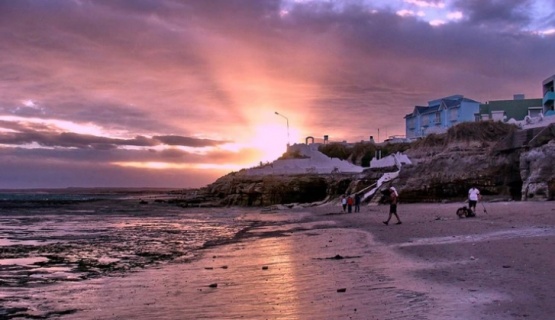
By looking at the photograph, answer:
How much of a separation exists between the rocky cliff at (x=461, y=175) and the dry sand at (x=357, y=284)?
2041cm

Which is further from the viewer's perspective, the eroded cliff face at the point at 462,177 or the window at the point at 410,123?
the window at the point at 410,123

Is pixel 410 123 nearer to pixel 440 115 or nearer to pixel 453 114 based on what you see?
pixel 440 115

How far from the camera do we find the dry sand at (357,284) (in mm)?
7461

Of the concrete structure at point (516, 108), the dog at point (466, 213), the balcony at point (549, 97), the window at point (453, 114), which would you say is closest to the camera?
the dog at point (466, 213)

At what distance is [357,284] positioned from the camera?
941cm

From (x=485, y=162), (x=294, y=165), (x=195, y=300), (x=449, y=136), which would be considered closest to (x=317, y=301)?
(x=195, y=300)

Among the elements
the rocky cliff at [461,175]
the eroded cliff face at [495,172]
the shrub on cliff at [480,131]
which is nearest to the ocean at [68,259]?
the eroded cliff face at [495,172]

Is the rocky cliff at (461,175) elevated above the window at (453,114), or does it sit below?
below

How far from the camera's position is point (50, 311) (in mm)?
8406

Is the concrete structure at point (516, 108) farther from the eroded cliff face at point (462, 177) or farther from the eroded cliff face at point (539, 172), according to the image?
the eroded cliff face at point (539, 172)

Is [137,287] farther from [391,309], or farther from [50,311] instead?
[391,309]

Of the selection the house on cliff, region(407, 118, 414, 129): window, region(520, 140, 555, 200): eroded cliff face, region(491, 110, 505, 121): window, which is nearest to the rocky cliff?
region(520, 140, 555, 200): eroded cliff face

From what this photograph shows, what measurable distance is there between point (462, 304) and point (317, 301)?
230cm

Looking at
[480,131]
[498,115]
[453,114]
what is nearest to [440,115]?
[453,114]
